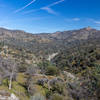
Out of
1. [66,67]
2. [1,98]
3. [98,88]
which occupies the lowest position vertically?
[66,67]

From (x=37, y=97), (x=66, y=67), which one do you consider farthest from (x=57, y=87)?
(x=66, y=67)

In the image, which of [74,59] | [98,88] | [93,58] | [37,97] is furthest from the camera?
[74,59]

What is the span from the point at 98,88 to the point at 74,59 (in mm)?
68594

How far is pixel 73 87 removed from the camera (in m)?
24.7

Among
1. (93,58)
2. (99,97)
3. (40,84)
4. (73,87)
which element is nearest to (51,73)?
(40,84)

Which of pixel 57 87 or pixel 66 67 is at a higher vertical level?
pixel 57 87

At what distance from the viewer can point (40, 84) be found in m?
28.8

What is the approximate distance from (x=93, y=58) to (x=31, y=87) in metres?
64.1

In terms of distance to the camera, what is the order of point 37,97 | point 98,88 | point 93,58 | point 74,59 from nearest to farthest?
point 37,97 → point 98,88 → point 93,58 → point 74,59

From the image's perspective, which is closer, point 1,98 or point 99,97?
point 1,98

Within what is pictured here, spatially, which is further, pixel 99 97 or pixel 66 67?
pixel 66 67

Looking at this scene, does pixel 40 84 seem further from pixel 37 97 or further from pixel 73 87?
pixel 37 97

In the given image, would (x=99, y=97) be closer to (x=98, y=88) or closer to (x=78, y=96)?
(x=98, y=88)

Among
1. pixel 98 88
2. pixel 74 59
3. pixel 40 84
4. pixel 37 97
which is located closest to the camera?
pixel 37 97
